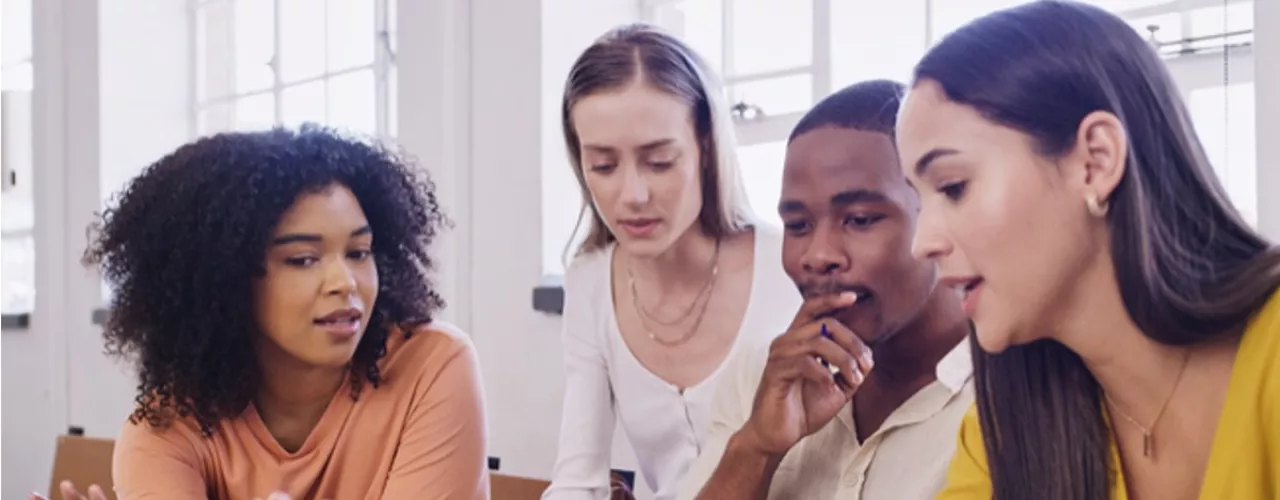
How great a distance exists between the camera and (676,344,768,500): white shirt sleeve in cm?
143

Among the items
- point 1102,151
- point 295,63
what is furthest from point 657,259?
point 295,63

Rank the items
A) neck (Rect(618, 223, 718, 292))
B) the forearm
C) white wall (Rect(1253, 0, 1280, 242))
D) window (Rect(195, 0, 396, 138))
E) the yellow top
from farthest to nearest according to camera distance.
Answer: window (Rect(195, 0, 396, 138)) → neck (Rect(618, 223, 718, 292)) → white wall (Rect(1253, 0, 1280, 242)) → the forearm → the yellow top

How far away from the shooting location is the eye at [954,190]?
2.99 ft

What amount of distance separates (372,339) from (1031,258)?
1.11m

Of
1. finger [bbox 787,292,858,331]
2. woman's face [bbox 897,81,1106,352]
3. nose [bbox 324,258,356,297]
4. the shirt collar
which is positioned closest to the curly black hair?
nose [bbox 324,258,356,297]

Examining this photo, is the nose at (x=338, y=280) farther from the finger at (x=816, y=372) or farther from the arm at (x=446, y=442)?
the finger at (x=816, y=372)

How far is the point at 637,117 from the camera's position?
1.50 meters

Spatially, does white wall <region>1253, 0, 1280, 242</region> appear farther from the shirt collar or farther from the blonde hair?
the blonde hair

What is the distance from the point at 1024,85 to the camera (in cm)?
88

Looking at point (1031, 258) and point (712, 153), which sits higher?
point (712, 153)

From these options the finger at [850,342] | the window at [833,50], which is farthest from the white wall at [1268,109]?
the finger at [850,342]

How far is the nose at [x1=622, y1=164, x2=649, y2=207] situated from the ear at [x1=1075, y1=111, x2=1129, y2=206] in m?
0.70

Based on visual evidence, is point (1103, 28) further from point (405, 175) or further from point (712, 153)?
point (405, 175)

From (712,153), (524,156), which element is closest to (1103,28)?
(712,153)
